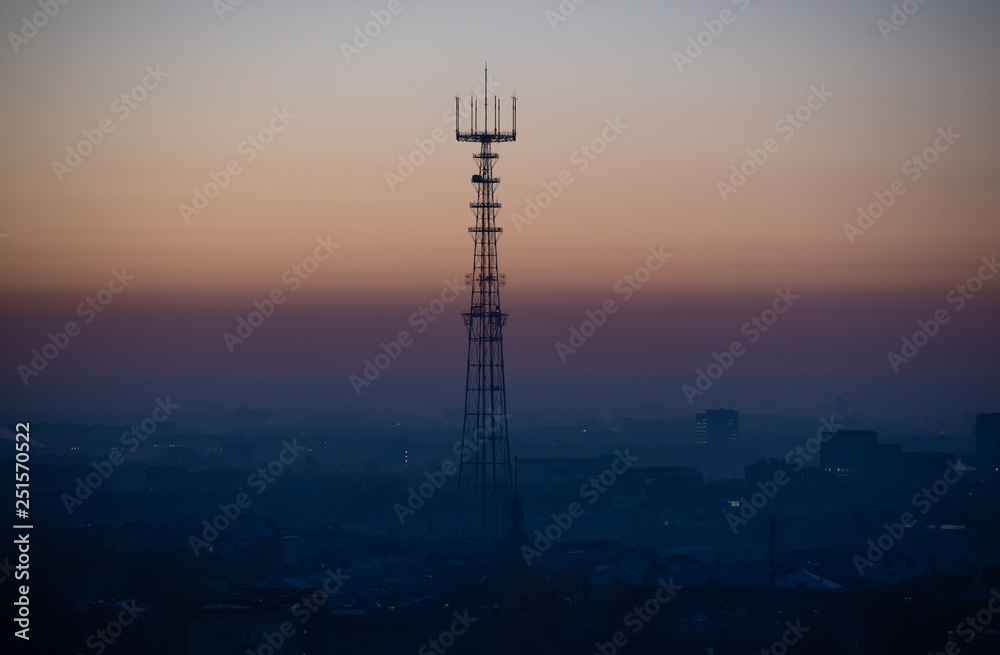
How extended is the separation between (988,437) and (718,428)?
94.4ft

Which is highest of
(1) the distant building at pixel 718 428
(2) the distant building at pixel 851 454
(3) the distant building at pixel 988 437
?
(1) the distant building at pixel 718 428

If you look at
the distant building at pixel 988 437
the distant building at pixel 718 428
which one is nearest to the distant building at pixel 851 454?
the distant building at pixel 988 437

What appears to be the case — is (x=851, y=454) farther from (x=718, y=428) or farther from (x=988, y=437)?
(x=718, y=428)

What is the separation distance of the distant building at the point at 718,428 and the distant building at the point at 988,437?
26191 mm

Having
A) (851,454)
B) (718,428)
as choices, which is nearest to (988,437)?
(851,454)

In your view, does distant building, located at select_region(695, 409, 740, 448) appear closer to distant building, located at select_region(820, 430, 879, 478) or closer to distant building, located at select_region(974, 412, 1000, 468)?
distant building, located at select_region(974, 412, 1000, 468)

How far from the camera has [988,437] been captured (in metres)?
98.1

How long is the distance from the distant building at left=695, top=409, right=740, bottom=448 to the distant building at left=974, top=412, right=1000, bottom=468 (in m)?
26.2

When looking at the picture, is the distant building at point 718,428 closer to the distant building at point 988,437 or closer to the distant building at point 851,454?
the distant building at point 988,437

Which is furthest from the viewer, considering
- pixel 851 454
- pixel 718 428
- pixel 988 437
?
pixel 718 428

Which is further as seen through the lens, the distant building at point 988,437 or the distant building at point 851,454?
the distant building at point 988,437

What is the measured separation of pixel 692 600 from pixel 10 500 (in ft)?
89.9

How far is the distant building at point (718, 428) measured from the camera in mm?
122750

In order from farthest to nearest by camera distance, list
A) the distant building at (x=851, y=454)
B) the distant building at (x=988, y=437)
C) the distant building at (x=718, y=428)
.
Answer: the distant building at (x=718, y=428)
the distant building at (x=988, y=437)
the distant building at (x=851, y=454)
